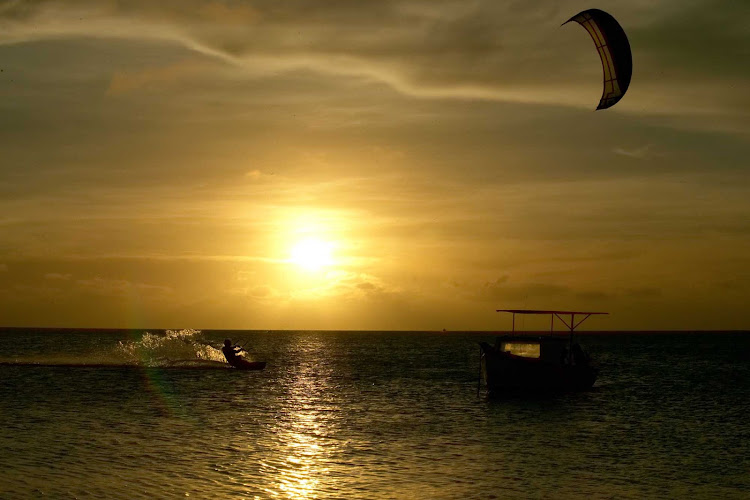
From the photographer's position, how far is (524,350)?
42.9m

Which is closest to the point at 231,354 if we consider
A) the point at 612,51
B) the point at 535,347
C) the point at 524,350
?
the point at 524,350

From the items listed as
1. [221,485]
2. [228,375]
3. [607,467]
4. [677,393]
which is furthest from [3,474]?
[677,393]

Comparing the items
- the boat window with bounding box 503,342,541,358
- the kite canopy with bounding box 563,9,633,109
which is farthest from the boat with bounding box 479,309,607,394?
the kite canopy with bounding box 563,9,633,109

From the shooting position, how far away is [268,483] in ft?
63.9

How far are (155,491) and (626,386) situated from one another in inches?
1883

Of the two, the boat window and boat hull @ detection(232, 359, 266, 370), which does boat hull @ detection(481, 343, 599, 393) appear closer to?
the boat window

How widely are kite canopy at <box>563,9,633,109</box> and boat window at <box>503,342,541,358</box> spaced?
72.7 ft

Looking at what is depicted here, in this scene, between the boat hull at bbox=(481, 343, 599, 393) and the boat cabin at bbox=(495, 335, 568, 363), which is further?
the boat cabin at bbox=(495, 335, 568, 363)

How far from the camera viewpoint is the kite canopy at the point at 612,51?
2309cm

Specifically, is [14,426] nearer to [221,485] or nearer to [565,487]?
[221,485]

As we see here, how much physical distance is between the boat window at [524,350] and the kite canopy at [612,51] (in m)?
22.2

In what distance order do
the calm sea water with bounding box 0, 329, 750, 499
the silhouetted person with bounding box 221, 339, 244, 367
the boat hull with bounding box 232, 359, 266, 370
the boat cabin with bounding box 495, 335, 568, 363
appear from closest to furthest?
the calm sea water with bounding box 0, 329, 750, 499, the boat cabin with bounding box 495, 335, 568, 363, the boat hull with bounding box 232, 359, 266, 370, the silhouetted person with bounding box 221, 339, 244, 367

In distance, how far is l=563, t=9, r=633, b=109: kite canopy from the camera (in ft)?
75.8

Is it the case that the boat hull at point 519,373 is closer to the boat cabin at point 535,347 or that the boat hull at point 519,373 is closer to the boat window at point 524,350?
the boat cabin at point 535,347
